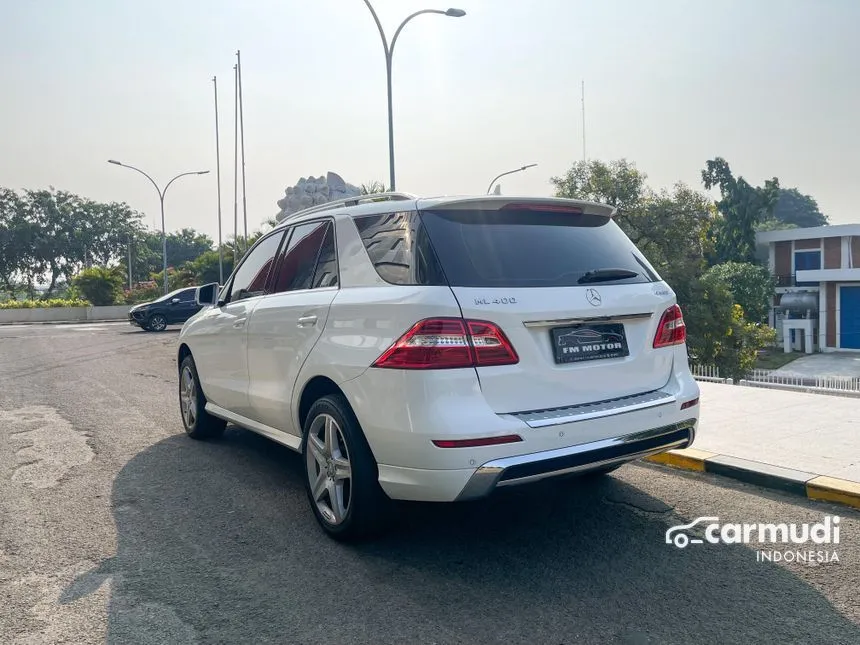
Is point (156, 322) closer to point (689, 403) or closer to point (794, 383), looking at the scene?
point (794, 383)

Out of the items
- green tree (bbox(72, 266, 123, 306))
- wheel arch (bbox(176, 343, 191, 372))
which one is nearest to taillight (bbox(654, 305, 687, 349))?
wheel arch (bbox(176, 343, 191, 372))

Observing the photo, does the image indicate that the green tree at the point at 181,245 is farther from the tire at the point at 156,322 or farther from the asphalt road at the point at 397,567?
the asphalt road at the point at 397,567

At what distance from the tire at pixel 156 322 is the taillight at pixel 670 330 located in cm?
2593

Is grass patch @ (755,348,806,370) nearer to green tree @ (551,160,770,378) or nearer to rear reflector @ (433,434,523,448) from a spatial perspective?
green tree @ (551,160,770,378)

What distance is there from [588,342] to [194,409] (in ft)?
13.8

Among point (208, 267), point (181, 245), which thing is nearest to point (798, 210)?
point (181, 245)

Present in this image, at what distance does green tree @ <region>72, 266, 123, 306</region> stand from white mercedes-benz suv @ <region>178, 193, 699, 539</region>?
49757 millimetres

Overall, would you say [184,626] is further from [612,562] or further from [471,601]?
[612,562]

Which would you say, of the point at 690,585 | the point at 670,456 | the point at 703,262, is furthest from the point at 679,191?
the point at 690,585

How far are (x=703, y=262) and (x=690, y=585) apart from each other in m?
33.4

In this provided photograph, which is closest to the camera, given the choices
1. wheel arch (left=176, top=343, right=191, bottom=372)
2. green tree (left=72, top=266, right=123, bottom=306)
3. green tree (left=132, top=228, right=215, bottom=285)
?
wheel arch (left=176, top=343, right=191, bottom=372)

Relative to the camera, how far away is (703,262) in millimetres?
34344

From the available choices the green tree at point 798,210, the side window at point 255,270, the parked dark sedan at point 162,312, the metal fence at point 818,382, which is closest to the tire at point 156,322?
the parked dark sedan at point 162,312

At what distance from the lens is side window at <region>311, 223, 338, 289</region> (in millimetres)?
4336
